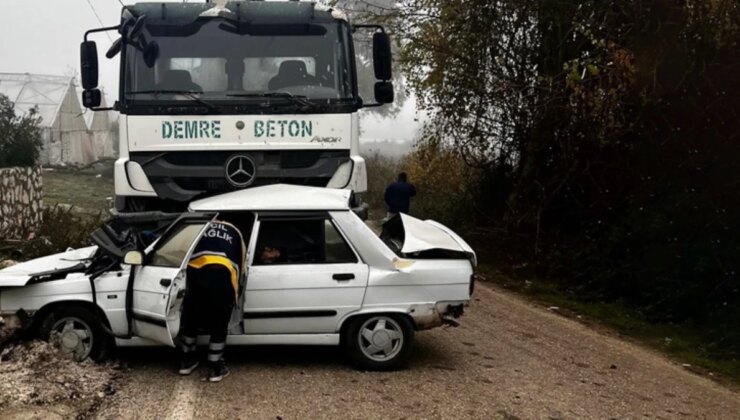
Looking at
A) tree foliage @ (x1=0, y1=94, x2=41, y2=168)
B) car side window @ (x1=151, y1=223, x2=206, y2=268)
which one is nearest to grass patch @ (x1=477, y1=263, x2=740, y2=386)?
car side window @ (x1=151, y1=223, x2=206, y2=268)

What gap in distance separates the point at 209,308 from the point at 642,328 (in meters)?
6.51

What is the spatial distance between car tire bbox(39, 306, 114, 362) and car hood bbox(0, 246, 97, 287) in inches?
15.4

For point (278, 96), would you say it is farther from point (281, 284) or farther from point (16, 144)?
point (16, 144)

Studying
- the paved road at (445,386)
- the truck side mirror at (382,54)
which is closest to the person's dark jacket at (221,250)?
the paved road at (445,386)

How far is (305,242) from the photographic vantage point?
22.6ft

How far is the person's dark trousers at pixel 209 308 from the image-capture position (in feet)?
20.3

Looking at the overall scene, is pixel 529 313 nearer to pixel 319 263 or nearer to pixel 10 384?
pixel 319 263

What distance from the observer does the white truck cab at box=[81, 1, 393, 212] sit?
7598mm

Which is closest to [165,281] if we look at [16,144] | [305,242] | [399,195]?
[305,242]

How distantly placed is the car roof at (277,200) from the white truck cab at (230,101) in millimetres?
560

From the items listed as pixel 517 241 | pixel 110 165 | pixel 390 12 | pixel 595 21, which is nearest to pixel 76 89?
pixel 110 165

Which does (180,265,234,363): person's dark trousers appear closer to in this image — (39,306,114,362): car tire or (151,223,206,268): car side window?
(151,223,206,268): car side window

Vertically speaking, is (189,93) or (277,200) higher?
(189,93)

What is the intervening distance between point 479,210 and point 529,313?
724 centimetres
